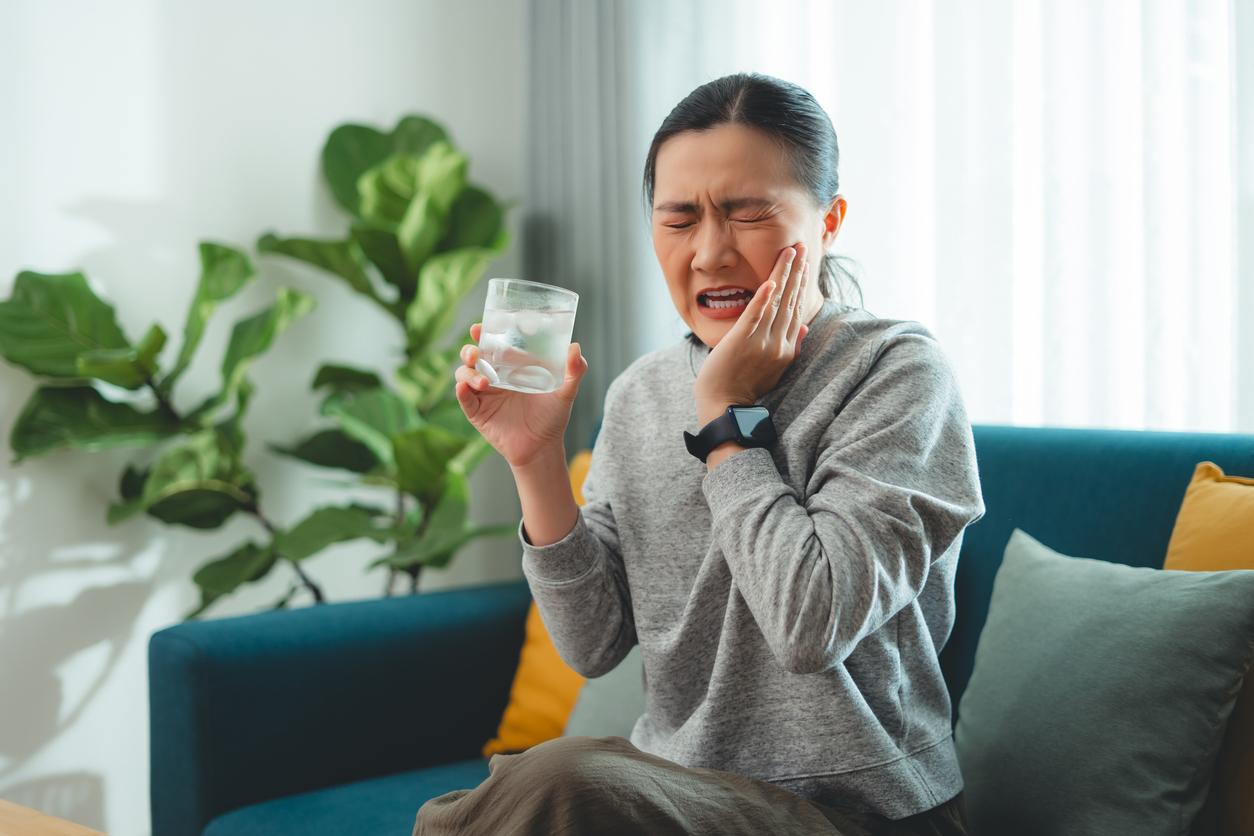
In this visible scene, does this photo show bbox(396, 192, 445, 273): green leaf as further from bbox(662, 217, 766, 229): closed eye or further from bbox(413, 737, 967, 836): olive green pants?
bbox(413, 737, 967, 836): olive green pants

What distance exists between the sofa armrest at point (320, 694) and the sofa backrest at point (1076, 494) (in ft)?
2.64

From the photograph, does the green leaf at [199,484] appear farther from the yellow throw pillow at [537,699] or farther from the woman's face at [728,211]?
the woman's face at [728,211]

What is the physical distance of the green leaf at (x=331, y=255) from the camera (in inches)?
91.0

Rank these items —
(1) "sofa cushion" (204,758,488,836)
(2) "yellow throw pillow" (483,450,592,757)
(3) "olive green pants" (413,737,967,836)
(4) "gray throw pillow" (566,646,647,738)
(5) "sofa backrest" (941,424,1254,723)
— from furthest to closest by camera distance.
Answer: (2) "yellow throw pillow" (483,450,592,757), (4) "gray throw pillow" (566,646,647,738), (1) "sofa cushion" (204,758,488,836), (5) "sofa backrest" (941,424,1254,723), (3) "olive green pants" (413,737,967,836)

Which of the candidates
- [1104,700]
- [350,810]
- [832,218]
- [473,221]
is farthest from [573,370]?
[473,221]

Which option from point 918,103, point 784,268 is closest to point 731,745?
point 784,268

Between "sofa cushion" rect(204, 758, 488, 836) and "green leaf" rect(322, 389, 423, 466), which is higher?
"green leaf" rect(322, 389, 423, 466)

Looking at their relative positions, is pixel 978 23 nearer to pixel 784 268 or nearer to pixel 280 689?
pixel 784 268

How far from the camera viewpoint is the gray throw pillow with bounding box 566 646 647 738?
1636 millimetres

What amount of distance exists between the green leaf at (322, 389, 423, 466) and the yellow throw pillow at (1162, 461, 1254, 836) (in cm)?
147

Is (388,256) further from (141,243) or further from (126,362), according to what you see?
(126,362)

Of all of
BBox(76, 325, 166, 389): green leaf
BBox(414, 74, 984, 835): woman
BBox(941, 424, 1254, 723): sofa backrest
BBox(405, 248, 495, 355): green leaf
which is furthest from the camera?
BBox(405, 248, 495, 355): green leaf

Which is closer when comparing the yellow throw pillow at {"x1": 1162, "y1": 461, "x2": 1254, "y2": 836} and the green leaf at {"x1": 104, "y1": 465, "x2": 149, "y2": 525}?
the yellow throw pillow at {"x1": 1162, "y1": 461, "x2": 1254, "y2": 836}

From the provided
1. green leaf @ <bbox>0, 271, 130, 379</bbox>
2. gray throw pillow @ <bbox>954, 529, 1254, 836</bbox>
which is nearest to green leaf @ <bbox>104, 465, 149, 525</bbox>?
green leaf @ <bbox>0, 271, 130, 379</bbox>
